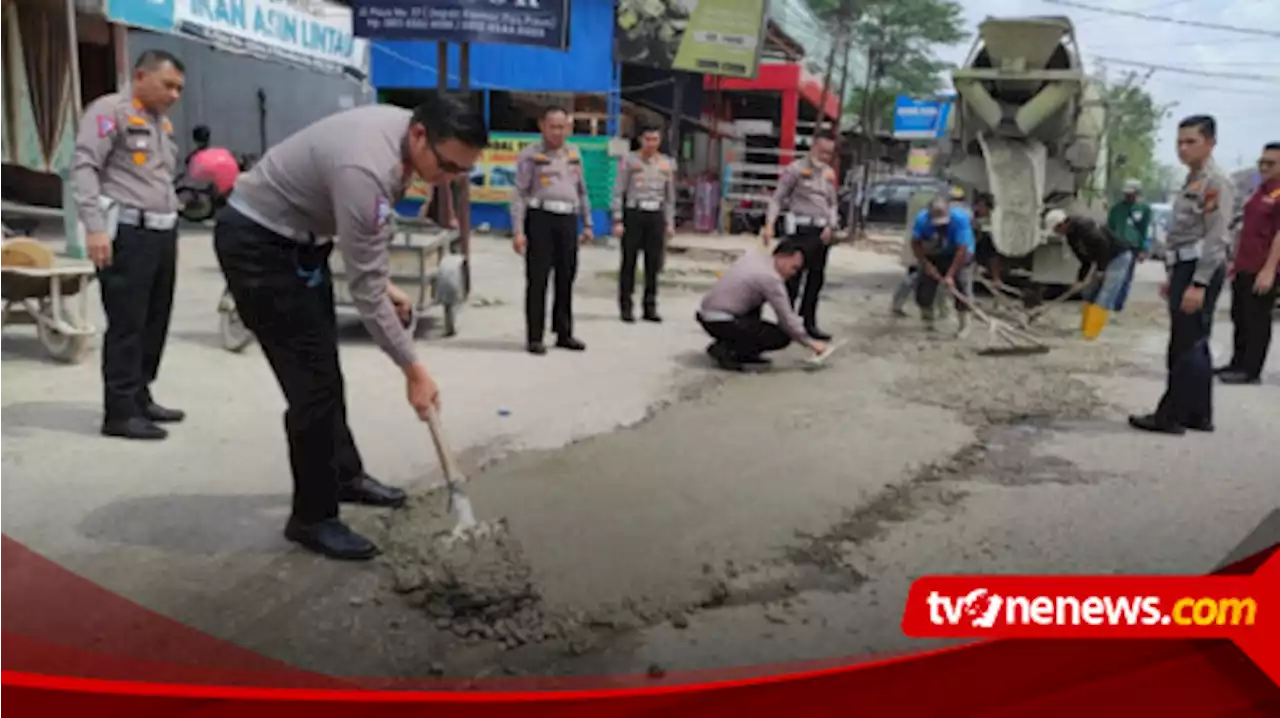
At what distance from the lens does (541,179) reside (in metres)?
4.12

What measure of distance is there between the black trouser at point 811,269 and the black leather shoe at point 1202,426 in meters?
2.99

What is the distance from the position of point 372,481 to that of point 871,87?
1247 mm

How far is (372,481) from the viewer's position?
6.32 ft

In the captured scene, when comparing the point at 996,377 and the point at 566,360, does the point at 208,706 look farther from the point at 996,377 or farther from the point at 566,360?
the point at 566,360

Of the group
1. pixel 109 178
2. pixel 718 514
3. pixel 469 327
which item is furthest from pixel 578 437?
pixel 109 178

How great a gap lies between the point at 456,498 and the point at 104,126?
1480 millimetres

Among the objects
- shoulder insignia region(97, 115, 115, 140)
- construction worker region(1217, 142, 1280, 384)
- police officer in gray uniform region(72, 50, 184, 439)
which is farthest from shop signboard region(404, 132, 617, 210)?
construction worker region(1217, 142, 1280, 384)

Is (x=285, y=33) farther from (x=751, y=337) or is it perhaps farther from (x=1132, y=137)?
(x=751, y=337)

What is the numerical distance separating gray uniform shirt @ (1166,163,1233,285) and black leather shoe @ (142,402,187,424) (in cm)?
181

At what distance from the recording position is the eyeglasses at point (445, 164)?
146 cm

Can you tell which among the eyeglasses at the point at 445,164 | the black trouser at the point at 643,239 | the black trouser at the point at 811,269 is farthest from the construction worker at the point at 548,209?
the eyeglasses at the point at 445,164

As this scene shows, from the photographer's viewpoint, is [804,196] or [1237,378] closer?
[1237,378]

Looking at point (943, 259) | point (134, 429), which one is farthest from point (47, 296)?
point (943, 259)

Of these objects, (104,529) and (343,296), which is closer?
(104,529)
